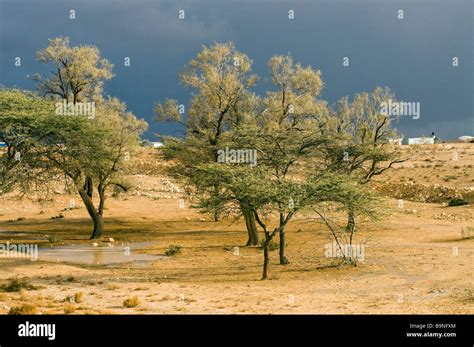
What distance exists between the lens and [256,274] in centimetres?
2672

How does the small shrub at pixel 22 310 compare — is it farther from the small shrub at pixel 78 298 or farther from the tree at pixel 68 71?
the tree at pixel 68 71

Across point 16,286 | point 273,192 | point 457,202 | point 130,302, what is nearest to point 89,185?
point 16,286

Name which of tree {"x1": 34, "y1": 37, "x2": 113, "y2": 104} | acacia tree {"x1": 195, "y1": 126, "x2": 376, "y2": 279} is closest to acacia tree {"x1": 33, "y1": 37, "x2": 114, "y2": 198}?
tree {"x1": 34, "y1": 37, "x2": 113, "y2": 104}

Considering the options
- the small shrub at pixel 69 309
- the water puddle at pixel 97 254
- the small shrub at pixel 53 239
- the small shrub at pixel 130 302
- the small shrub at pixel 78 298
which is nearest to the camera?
the small shrub at pixel 69 309

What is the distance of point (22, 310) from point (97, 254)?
17.7 metres

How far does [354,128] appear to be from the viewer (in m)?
49.4

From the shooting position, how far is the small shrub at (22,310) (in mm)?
16484

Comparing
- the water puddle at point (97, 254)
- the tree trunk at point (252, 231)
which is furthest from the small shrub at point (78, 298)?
the tree trunk at point (252, 231)

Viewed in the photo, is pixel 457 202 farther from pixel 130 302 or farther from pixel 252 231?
pixel 130 302

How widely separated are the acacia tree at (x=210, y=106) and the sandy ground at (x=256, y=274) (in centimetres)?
654

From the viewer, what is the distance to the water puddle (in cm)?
3133
